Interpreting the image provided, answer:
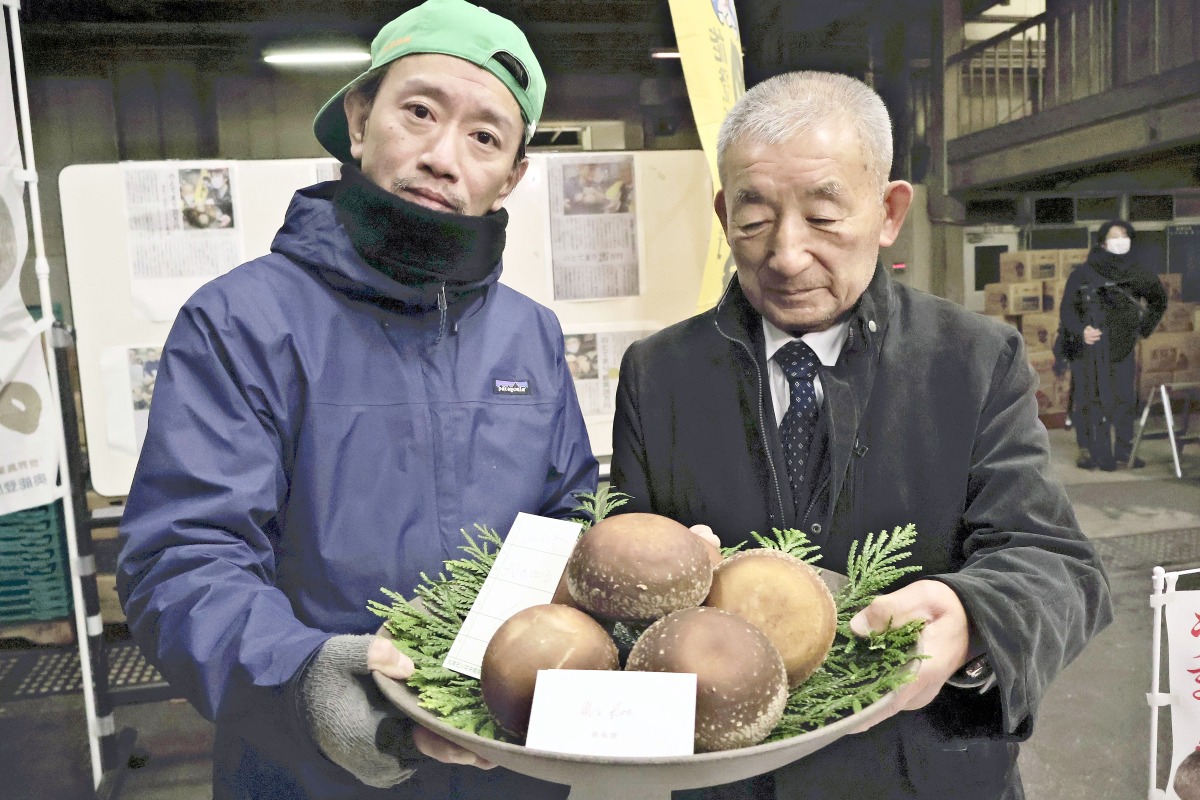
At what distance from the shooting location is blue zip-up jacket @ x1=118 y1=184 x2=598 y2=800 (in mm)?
1204

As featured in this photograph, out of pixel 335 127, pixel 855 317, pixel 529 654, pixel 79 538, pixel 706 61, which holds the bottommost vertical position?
pixel 79 538

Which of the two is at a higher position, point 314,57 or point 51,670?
point 314,57

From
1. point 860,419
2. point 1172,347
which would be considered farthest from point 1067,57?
point 860,419

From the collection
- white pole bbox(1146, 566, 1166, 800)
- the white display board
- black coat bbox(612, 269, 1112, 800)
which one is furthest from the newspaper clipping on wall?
white pole bbox(1146, 566, 1166, 800)

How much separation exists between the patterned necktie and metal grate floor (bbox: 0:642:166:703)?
11.7 feet

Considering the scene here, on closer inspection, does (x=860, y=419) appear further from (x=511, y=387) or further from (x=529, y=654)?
(x=529, y=654)

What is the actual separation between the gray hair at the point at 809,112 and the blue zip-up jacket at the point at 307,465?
1.95 feet

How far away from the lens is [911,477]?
59.6 inches

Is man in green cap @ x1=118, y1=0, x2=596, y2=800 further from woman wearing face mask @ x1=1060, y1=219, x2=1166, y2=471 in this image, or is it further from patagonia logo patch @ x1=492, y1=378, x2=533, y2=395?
woman wearing face mask @ x1=1060, y1=219, x2=1166, y2=471

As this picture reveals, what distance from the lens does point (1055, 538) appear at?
1.37 m

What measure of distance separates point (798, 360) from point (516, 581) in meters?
0.71

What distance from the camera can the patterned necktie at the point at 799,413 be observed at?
1.56 m

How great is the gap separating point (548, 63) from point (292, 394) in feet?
14.8

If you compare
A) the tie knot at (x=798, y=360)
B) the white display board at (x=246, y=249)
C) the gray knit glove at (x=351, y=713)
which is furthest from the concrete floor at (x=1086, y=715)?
the gray knit glove at (x=351, y=713)
